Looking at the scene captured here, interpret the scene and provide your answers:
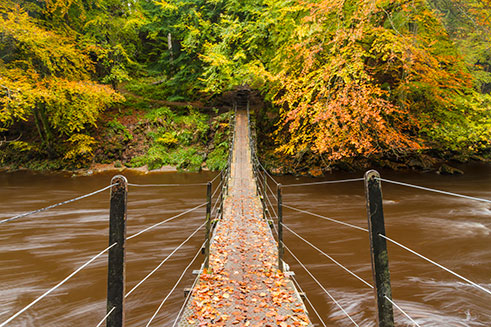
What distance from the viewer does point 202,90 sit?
15.2m

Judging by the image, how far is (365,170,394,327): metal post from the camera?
169cm

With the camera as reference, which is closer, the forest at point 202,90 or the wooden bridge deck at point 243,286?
the wooden bridge deck at point 243,286

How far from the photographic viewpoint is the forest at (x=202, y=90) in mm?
Answer: 9766

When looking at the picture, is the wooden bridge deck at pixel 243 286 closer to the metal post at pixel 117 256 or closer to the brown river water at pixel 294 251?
the brown river water at pixel 294 251

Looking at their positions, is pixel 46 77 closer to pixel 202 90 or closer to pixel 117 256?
pixel 202 90

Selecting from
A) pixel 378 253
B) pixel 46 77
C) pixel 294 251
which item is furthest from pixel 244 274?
pixel 46 77

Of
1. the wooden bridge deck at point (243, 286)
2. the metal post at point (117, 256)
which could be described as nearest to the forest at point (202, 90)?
the wooden bridge deck at point (243, 286)

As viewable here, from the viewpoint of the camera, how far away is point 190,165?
15070 millimetres

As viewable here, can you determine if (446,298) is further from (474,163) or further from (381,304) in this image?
(474,163)

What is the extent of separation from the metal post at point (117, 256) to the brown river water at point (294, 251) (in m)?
2.67

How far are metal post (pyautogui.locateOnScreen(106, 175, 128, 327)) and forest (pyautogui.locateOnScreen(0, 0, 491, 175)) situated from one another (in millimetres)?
6965

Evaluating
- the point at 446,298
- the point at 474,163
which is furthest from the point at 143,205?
the point at 474,163

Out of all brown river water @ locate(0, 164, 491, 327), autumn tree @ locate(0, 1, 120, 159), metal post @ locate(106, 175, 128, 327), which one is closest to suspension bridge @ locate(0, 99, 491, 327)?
metal post @ locate(106, 175, 128, 327)

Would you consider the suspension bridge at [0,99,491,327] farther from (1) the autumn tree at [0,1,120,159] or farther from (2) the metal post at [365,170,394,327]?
(1) the autumn tree at [0,1,120,159]
